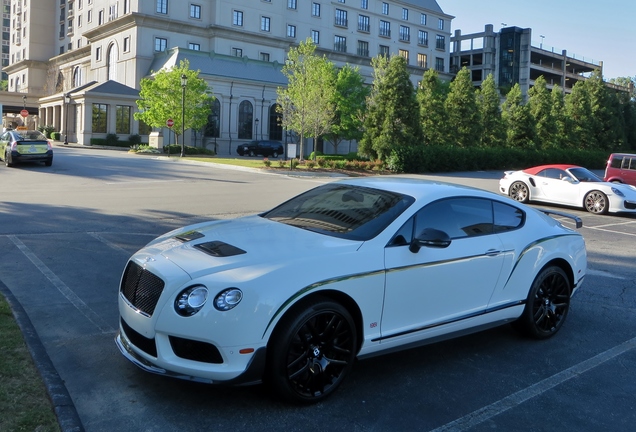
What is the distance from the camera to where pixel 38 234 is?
36.1 feet

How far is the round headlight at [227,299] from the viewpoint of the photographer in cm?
406

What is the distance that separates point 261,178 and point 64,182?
8.31 meters

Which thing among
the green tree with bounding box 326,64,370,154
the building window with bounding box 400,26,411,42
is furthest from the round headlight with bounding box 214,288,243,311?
the building window with bounding box 400,26,411,42

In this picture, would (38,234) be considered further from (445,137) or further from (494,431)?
(445,137)

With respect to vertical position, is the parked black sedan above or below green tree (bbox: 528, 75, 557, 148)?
below

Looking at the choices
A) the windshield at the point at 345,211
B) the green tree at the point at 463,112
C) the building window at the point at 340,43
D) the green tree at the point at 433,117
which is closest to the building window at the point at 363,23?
the building window at the point at 340,43

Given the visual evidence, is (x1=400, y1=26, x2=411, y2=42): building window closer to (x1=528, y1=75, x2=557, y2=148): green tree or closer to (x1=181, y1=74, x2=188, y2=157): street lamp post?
(x1=528, y1=75, x2=557, y2=148): green tree

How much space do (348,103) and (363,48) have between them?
3383 centimetres

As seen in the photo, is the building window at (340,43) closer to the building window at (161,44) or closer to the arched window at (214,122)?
the building window at (161,44)

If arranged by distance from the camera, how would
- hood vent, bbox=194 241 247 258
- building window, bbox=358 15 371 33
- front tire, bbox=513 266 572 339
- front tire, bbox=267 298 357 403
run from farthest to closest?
building window, bbox=358 15 371 33 < front tire, bbox=513 266 572 339 < hood vent, bbox=194 241 247 258 < front tire, bbox=267 298 357 403

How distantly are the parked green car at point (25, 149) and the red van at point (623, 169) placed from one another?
23.2 metres

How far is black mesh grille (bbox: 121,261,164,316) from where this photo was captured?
14.3ft

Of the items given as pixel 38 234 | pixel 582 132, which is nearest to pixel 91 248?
pixel 38 234

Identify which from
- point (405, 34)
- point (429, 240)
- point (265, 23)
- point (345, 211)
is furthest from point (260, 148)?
point (429, 240)
